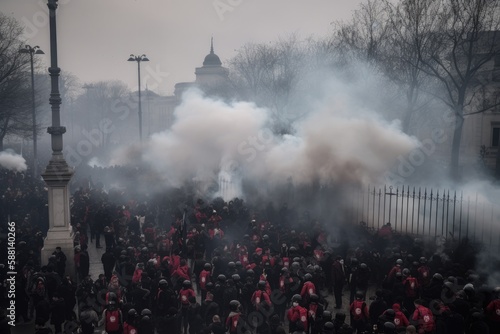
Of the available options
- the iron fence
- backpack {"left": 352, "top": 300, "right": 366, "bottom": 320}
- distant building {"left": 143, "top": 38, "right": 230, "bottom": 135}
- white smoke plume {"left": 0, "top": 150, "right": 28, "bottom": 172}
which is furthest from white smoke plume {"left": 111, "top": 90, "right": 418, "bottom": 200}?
distant building {"left": 143, "top": 38, "right": 230, "bottom": 135}

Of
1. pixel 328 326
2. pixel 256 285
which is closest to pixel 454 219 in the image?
pixel 256 285

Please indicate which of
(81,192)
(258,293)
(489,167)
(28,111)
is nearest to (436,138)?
(489,167)

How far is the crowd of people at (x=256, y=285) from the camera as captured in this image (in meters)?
9.48

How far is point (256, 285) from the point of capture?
38.9ft

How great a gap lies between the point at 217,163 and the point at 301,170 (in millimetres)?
5969

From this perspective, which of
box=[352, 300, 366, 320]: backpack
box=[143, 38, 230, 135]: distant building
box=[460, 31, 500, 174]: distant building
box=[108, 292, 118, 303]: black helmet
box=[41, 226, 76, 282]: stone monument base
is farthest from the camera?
box=[143, 38, 230, 135]: distant building

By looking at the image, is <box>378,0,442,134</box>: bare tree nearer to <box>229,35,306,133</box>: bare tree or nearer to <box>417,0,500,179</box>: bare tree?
<box>417,0,500,179</box>: bare tree

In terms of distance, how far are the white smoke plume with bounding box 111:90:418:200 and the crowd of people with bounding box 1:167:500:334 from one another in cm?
318

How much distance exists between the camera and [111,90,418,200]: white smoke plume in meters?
20.5

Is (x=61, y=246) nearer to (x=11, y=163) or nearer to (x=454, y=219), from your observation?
(x=454, y=219)

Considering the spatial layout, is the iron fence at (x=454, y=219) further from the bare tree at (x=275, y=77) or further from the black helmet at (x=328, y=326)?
the bare tree at (x=275, y=77)

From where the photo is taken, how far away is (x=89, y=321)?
382 inches

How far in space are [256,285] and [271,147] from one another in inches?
472

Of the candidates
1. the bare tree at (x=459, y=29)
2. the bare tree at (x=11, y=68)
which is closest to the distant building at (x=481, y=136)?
the bare tree at (x=459, y=29)
